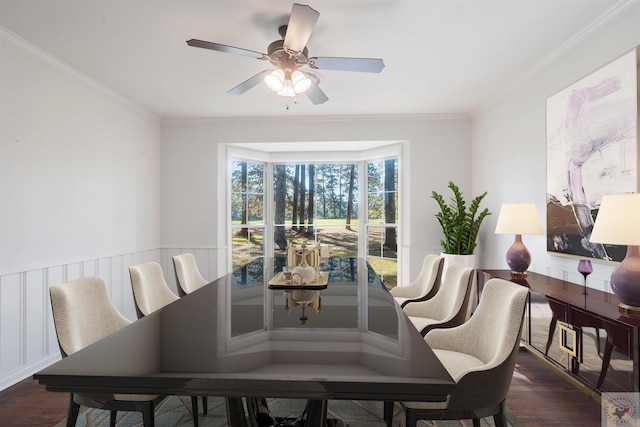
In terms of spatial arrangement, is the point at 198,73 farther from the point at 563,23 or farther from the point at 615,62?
the point at 615,62

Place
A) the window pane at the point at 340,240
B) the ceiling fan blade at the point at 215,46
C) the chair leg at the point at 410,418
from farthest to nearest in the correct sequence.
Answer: the window pane at the point at 340,240 → the ceiling fan blade at the point at 215,46 → the chair leg at the point at 410,418

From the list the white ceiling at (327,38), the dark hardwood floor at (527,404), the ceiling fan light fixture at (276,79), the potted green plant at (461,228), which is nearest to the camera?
the dark hardwood floor at (527,404)

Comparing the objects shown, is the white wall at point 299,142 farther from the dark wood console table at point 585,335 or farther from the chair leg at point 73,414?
the chair leg at point 73,414

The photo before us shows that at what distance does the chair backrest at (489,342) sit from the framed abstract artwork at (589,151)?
3.77 ft

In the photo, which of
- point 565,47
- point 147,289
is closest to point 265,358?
point 147,289

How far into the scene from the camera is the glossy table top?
0.88 m

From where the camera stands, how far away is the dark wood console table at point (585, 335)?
1590mm

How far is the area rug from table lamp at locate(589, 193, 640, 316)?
0.98 m

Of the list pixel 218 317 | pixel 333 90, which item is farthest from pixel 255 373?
pixel 333 90

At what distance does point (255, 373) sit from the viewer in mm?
917

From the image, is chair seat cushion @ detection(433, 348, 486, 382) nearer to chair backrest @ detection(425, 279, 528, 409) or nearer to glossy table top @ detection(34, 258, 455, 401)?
chair backrest @ detection(425, 279, 528, 409)

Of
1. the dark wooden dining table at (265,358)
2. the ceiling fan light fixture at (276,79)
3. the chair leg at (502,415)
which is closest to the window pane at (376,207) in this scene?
the ceiling fan light fixture at (276,79)

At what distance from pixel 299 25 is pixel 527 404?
2.77 meters

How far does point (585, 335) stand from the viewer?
6.03 ft
